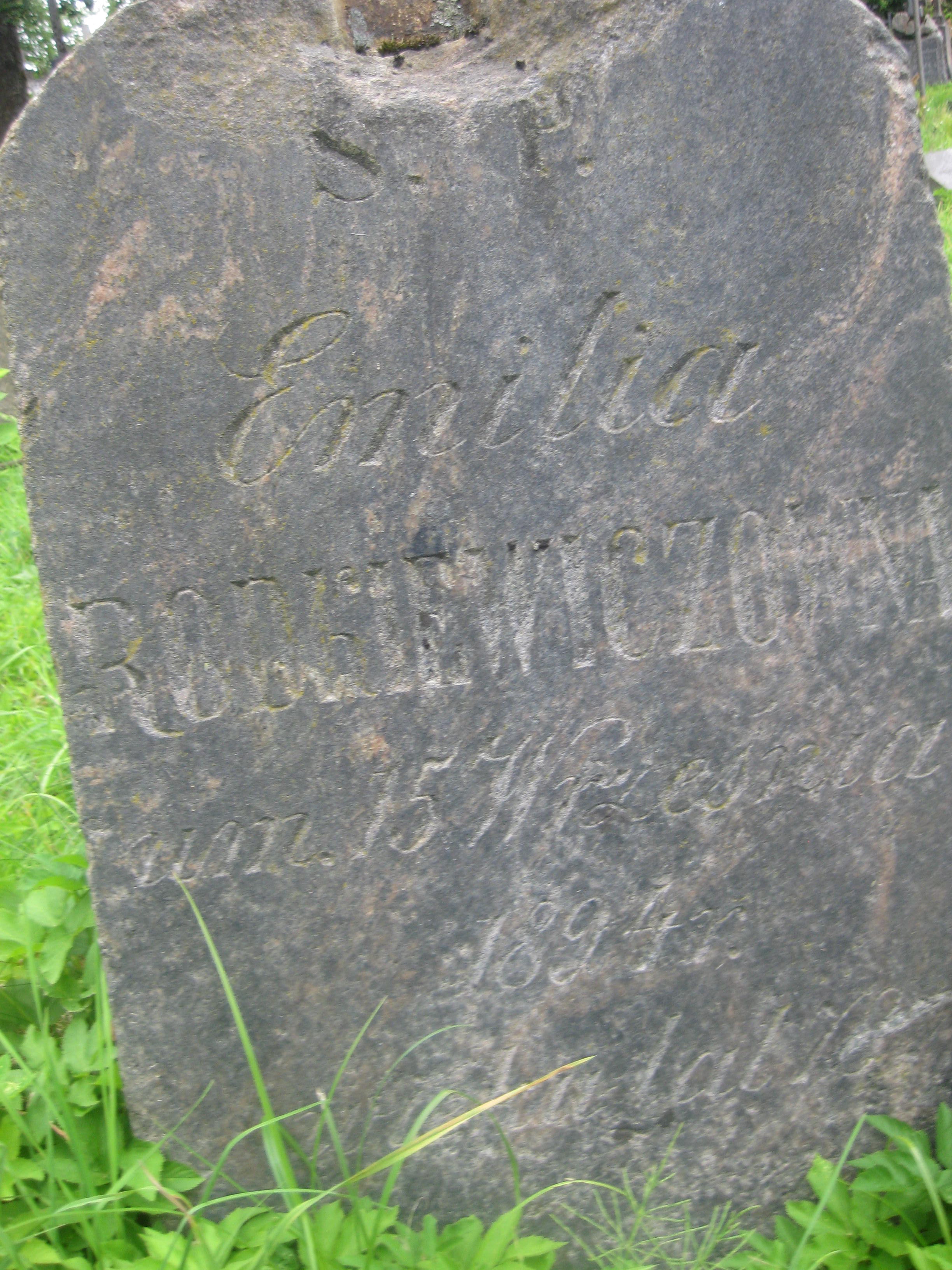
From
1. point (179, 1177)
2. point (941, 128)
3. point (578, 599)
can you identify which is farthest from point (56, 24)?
point (179, 1177)

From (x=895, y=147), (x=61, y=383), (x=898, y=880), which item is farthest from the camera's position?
(x=898, y=880)

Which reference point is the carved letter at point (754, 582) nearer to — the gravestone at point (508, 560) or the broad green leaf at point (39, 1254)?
the gravestone at point (508, 560)

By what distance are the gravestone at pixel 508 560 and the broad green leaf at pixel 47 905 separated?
0.73ft

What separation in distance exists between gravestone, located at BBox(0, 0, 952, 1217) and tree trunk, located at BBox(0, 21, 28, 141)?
5.27 meters

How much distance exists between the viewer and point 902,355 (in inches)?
64.3

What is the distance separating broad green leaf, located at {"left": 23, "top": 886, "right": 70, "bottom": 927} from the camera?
5.80 ft

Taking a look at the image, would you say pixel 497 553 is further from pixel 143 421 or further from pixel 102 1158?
pixel 102 1158

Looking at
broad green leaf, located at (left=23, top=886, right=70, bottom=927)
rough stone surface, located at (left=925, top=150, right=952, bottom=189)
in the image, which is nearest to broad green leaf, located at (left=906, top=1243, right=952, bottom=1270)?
broad green leaf, located at (left=23, top=886, right=70, bottom=927)

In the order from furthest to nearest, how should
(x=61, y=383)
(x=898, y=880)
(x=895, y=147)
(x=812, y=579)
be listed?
1. (x=898, y=880)
2. (x=812, y=579)
3. (x=895, y=147)
4. (x=61, y=383)

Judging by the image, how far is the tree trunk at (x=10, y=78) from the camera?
5652 millimetres

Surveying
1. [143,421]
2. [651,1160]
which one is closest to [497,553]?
[143,421]

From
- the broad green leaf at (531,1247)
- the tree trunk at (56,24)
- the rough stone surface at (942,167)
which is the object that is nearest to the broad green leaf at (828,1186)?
the broad green leaf at (531,1247)

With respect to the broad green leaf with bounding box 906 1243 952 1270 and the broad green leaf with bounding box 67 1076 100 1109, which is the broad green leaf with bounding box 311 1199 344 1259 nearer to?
the broad green leaf with bounding box 67 1076 100 1109

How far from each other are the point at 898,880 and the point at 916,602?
0.53 m
